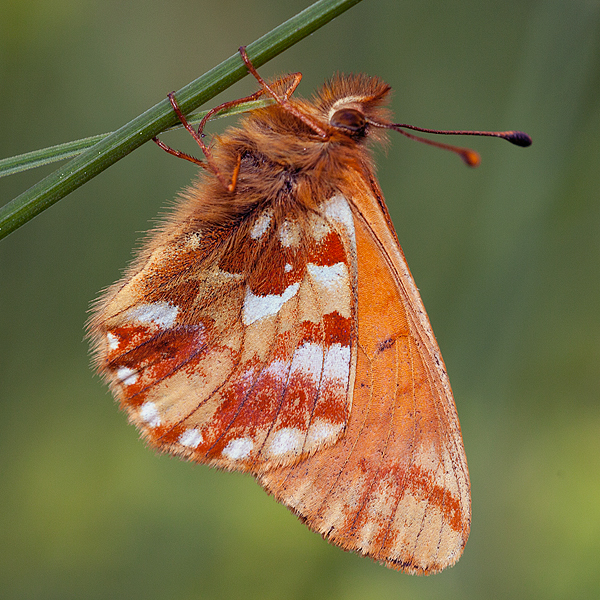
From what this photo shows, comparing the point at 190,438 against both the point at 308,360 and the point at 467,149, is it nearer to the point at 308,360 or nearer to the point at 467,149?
the point at 308,360

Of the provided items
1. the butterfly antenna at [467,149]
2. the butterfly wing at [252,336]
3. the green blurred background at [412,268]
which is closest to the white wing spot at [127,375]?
the butterfly wing at [252,336]

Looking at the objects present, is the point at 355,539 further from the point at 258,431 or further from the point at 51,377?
the point at 51,377

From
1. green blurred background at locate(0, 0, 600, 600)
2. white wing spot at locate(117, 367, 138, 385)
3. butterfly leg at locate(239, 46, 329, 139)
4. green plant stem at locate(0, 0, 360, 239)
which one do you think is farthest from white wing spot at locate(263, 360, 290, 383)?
green blurred background at locate(0, 0, 600, 600)

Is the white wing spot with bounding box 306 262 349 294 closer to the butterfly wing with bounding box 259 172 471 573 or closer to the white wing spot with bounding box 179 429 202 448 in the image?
the butterfly wing with bounding box 259 172 471 573

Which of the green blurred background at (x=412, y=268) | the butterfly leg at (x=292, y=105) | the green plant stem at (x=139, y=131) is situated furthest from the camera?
the green blurred background at (x=412, y=268)

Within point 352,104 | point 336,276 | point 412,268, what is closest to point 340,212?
point 336,276

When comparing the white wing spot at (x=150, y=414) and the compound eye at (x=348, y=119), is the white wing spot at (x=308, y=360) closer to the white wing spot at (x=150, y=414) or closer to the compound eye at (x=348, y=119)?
the white wing spot at (x=150, y=414)

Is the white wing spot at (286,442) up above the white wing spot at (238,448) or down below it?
below
